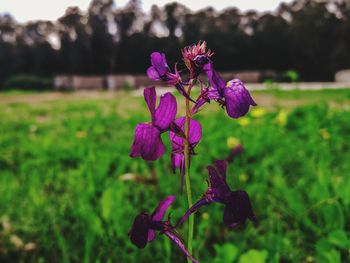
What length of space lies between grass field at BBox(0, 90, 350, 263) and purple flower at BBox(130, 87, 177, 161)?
2.59 feet

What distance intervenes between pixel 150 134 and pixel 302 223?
1.29 meters

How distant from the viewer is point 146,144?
2.08 feet

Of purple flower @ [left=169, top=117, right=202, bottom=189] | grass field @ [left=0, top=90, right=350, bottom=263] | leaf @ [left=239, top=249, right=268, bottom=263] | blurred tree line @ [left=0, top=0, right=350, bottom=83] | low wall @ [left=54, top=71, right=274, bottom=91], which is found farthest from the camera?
blurred tree line @ [left=0, top=0, right=350, bottom=83]

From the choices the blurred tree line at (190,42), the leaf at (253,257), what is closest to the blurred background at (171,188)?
the leaf at (253,257)

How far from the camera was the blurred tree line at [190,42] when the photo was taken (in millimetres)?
36438

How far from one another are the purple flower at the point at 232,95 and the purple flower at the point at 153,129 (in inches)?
3.0

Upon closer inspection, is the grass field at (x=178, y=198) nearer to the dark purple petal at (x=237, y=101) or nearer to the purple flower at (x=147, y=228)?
the purple flower at (x=147, y=228)

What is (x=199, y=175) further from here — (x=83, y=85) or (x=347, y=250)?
(x=83, y=85)

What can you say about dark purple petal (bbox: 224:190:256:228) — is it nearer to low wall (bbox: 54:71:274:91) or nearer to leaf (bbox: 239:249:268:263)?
leaf (bbox: 239:249:268:263)

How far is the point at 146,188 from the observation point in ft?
7.11

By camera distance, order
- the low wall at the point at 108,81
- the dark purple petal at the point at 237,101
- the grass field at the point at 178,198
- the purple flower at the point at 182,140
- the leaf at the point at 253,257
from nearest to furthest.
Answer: the dark purple petal at the point at 237,101 < the purple flower at the point at 182,140 < the leaf at the point at 253,257 < the grass field at the point at 178,198 < the low wall at the point at 108,81

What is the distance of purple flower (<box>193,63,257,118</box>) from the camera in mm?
614

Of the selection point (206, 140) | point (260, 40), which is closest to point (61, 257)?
point (206, 140)

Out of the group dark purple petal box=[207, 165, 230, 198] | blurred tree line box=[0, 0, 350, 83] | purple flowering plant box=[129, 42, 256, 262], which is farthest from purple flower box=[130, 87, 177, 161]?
blurred tree line box=[0, 0, 350, 83]
